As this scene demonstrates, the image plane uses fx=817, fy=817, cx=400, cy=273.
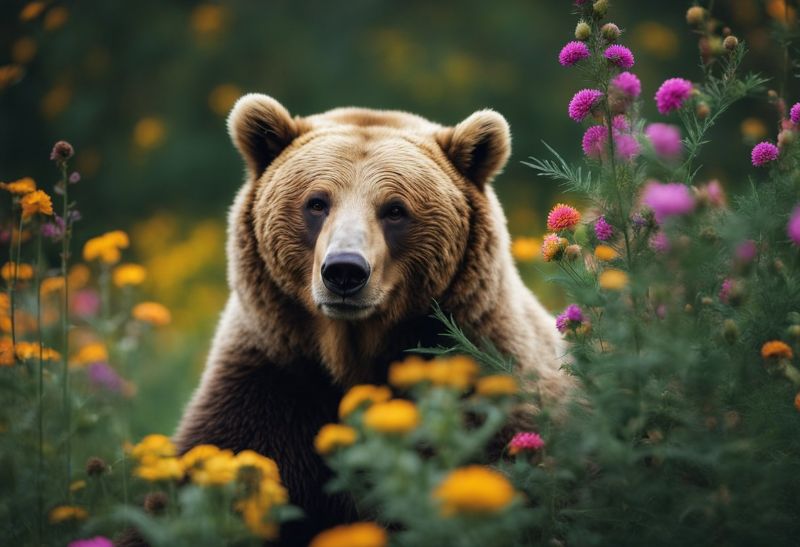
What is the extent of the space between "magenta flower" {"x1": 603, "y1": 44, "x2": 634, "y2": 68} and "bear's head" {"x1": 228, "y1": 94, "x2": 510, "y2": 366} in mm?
1116

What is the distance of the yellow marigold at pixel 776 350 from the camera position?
7.29ft

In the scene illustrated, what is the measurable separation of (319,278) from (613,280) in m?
1.33

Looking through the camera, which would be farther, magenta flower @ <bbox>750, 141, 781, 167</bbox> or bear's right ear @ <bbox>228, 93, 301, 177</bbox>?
bear's right ear @ <bbox>228, 93, 301, 177</bbox>

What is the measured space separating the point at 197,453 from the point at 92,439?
2.12 metres

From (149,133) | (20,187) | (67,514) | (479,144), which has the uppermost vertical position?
(149,133)

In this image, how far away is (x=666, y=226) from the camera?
219 centimetres

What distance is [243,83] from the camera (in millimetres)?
10281

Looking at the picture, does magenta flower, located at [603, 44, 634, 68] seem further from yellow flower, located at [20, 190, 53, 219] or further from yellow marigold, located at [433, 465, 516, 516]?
yellow flower, located at [20, 190, 53, 219]

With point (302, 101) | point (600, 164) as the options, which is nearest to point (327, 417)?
point (600, 164)

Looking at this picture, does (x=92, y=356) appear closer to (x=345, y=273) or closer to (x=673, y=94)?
(x=345, y=273)

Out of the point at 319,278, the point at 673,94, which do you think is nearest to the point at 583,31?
the point at 673,94

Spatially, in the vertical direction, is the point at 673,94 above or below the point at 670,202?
above

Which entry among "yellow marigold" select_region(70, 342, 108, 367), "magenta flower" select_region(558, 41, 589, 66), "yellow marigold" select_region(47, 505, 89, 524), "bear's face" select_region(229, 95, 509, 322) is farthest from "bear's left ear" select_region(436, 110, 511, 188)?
"yellow marigold" select_region(47, 505, 89, 524)

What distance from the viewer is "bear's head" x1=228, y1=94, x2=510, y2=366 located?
3346 millimetres
